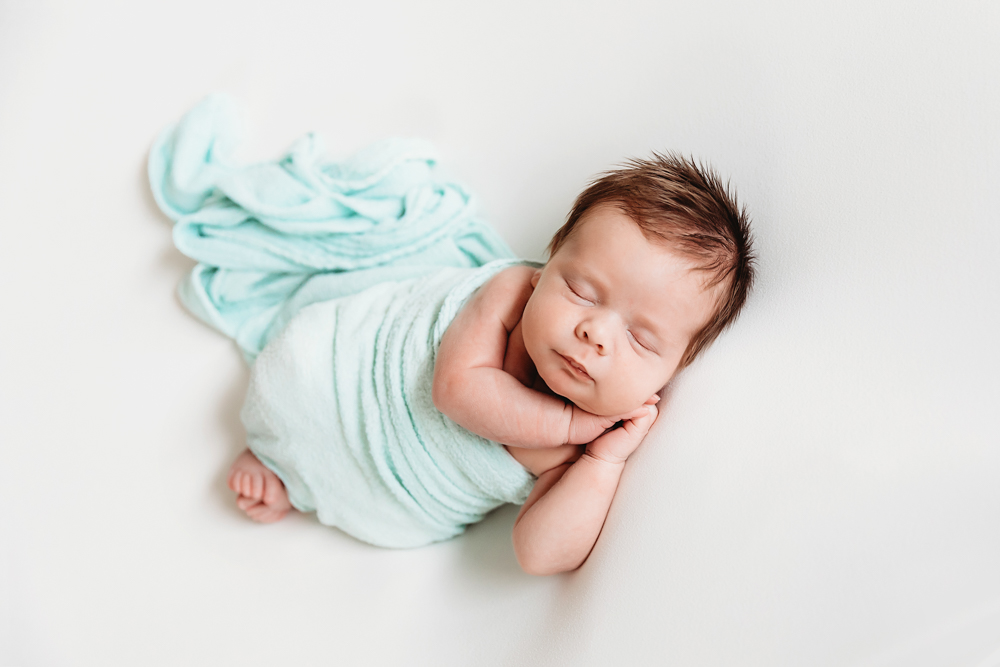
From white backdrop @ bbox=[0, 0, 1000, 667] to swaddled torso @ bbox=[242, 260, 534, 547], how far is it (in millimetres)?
113

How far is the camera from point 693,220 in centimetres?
88

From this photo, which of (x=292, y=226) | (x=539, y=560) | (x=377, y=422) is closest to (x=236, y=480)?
(x=377, y=422)

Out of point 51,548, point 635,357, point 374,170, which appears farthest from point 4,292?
point 635,357

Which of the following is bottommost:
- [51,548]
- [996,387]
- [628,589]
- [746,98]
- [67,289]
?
[51,548]

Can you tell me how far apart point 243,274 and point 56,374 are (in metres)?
0.36

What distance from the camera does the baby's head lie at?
0.86 metres

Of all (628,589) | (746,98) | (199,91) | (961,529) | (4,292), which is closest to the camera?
(961,529)

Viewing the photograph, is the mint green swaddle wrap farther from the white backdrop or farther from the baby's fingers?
the baby's fingers

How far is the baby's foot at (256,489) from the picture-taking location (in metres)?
1.14

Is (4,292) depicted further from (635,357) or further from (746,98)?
(746,98)

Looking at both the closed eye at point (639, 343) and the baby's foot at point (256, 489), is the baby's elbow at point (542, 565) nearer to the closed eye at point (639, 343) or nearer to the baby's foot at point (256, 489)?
the closed eye at point (639, 343)

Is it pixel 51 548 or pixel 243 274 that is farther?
pixel 243 274

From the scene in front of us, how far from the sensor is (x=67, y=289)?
4.04 ft

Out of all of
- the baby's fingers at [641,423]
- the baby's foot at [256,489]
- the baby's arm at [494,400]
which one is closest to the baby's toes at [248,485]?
the baby's foot at [256,489]
